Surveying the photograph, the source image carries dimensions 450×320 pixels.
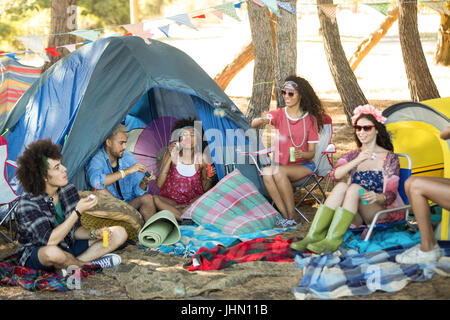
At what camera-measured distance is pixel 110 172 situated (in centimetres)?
472

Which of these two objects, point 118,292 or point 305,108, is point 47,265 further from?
point 305,108

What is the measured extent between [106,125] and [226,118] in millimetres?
1109

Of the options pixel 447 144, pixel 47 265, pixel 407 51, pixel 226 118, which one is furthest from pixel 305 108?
pixel 407 51

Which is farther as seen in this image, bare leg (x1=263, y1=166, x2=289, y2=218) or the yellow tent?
bare leg (x1=263, y1=166, x2=289, y2=218)

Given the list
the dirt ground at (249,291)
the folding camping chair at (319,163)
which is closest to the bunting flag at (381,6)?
the folding camping chair at (319,163)

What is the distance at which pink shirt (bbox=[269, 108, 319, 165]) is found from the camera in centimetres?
506

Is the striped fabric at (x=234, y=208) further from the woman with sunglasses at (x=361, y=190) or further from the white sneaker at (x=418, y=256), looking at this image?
the white sneaker at (x=418, y=256)

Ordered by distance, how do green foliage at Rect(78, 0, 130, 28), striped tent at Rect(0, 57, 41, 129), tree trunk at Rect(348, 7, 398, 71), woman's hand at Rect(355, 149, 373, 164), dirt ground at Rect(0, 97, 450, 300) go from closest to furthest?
1. dirt ground at Rect(0, 97, 450, 300)
2. woman's hand at Rect(355, 149, 373, 164)
3. striped tent at Rect(0, 57, 41, 129)
4. tree trunk at Rect(348, 7, 398, 71)
5. green foliage at Rect(78, 0, 130, 28)

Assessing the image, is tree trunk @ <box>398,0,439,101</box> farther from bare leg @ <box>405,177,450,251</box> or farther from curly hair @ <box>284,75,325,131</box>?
bare leg @ <box>405,177,450,251</box>

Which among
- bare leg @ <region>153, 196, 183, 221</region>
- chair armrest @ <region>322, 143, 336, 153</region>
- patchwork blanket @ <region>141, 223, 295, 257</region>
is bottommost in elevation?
patchwork blanket @ <region>141, 223, 295, 257</region>

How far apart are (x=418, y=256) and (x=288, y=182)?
4.83ft

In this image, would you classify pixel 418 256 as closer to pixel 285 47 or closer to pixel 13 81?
pixel 285 47

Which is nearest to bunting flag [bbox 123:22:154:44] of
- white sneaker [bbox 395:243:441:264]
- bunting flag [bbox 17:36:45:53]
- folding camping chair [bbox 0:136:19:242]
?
bunting flag [bbox 17:36:45:53]

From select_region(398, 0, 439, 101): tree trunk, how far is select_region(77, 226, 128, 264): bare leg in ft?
19.4
